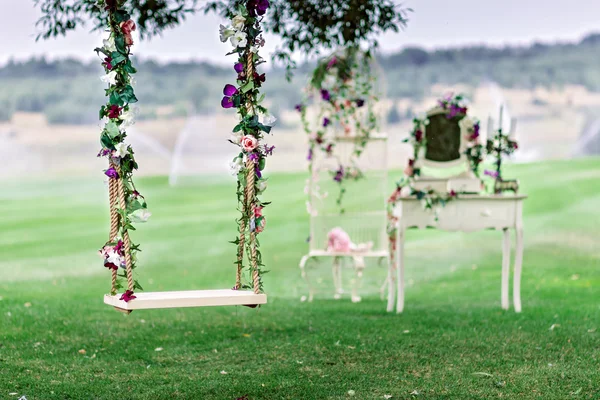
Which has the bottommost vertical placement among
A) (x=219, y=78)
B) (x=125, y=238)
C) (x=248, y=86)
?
(x=125, y=238)

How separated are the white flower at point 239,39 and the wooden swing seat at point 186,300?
1.13 meters

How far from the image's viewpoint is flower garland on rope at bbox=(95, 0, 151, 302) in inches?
138

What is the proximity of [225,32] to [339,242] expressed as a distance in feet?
12.4

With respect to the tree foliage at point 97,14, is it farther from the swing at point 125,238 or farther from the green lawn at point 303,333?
the swing at point 125,238

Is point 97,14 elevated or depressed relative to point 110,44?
elevated

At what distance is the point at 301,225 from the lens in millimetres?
13906

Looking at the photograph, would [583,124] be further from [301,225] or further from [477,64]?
[301,225]

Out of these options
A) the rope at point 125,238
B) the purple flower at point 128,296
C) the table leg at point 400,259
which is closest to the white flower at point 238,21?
the rope at point 125,238

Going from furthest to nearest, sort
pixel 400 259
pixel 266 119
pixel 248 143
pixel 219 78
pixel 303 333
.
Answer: pixel 219 78, pixel 400 259, pixel 303 333, pixel 266 119, pixel 248 143

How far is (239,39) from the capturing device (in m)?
3.69

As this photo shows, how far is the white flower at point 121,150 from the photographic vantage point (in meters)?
3.51

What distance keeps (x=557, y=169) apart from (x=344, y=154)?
1089 cm

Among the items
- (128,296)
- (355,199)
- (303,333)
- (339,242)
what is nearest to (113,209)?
(128,296)

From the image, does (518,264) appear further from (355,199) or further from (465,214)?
(355,199)
